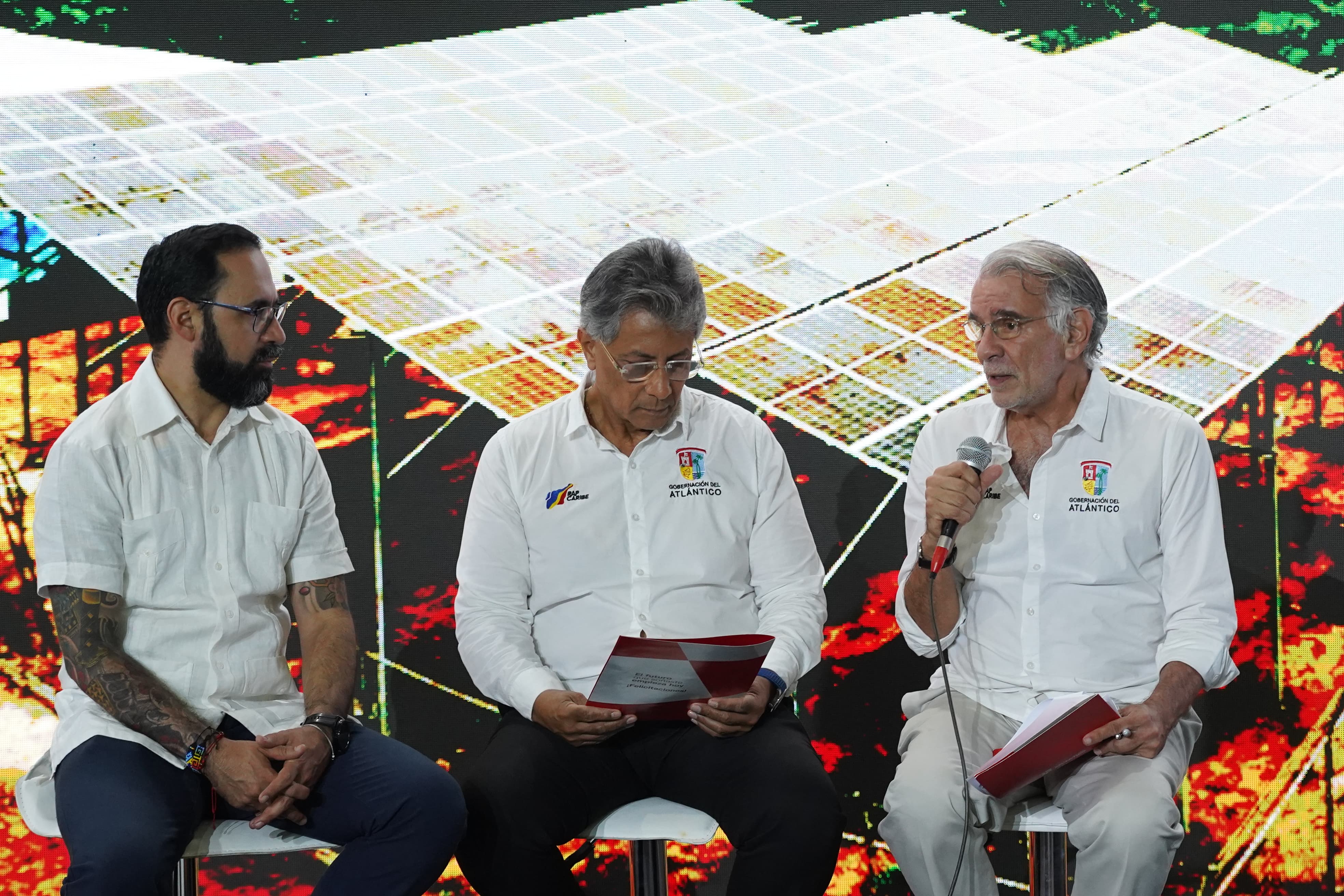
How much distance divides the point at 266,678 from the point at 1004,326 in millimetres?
1777

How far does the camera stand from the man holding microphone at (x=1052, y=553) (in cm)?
259

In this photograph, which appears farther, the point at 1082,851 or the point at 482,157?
the point at 482,157

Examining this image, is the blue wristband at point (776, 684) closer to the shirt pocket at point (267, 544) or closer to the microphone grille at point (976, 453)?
the microphone grille at point (976, 453)

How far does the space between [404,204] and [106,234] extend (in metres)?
0.84

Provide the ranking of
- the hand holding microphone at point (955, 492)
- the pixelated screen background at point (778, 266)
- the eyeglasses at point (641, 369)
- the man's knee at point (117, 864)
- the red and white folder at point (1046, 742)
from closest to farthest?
the man's knee at point (117, 864) < the red and white folder at point (1046, 742) < the hand holding microphone at point (955, 492) < the eyeglasses at point (641, 369) < the pixelated screen background at point (778, 266)

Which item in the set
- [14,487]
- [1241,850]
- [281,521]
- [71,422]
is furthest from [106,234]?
[1241,850]

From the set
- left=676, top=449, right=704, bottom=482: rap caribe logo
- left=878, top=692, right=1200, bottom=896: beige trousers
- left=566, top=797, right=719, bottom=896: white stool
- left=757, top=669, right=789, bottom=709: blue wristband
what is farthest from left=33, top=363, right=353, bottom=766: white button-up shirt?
left=878, top=692, right=1200, bottom=896: beige trousers

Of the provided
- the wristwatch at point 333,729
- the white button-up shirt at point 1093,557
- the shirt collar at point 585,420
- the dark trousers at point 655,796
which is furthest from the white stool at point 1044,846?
the wristwatch at point 333,729

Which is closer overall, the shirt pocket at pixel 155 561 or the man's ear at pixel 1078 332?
the shirt pocket at pixel 155 561

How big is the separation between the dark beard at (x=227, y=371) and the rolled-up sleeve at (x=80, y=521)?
245mm

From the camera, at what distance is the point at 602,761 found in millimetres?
2592

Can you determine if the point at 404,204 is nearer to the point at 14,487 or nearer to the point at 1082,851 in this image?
the point at 14,487

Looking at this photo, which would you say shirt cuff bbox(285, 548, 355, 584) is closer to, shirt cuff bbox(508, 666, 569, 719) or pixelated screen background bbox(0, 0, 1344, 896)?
shirt cuff bbox(508, 666, 569, 719)

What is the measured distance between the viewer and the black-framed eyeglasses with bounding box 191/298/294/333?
259 cm
